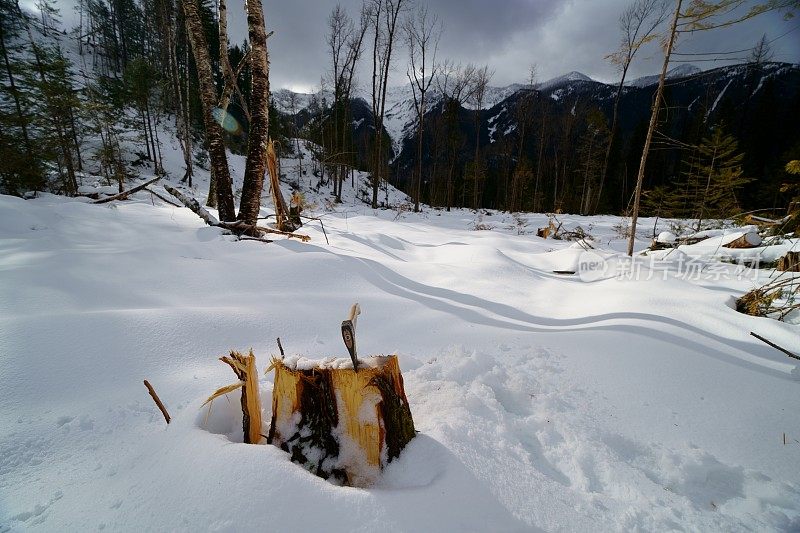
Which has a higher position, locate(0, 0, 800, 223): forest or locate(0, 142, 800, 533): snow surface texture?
locate(0, 0, 800, 223): forest

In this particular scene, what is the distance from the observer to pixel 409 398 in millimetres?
1636

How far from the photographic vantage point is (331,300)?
2686 millimetres

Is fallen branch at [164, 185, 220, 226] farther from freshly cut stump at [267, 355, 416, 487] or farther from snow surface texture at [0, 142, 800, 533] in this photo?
freshly cut stump at [267, 355, 416, 487]

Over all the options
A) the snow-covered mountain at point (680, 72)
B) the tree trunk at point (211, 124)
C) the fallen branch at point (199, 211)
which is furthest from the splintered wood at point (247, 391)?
the snow-covered mountain at point (680, 72)

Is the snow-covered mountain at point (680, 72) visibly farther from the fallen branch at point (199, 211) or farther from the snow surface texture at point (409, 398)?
the fallen branch at point (199, 211)

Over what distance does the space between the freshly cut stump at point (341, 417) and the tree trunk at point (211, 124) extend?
430cm

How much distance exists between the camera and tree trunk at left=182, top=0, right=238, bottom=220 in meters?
4.71

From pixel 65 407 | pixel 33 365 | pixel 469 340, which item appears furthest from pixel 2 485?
pixel 469 340

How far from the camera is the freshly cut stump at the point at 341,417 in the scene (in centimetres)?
118

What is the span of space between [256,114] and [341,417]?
4348 mm

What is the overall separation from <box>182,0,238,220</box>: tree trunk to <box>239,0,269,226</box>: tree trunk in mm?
581


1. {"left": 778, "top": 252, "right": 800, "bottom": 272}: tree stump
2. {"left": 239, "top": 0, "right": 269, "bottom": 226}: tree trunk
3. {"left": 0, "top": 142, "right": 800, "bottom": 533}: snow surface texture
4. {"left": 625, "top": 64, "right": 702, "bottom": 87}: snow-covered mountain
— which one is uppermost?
{"left": 625, "top": 64, "right": 702, "bottom": 87}: snow-covered mountain

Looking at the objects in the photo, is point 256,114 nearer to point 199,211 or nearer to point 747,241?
point 199,211

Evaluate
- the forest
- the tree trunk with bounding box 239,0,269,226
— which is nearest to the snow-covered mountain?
the forest
